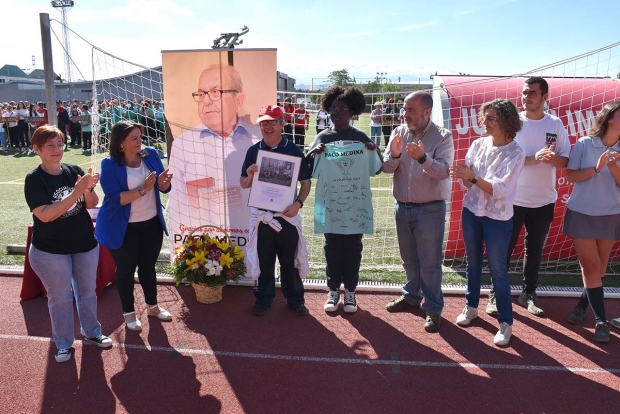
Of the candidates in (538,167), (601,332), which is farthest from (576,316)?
(538,167)

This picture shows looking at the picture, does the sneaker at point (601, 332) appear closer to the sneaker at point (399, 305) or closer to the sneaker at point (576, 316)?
the sneaker at point (576, 316)

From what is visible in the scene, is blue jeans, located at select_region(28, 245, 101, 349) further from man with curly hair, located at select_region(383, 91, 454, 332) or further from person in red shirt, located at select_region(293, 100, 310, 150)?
person in red shirt, located at select_region(293, 100, 310, 150)

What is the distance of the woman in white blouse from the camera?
3.50 m

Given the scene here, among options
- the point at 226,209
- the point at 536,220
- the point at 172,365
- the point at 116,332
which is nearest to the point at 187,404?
the point at 172,365

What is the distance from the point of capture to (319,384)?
10.7ft

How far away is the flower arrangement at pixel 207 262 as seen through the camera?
4523mm

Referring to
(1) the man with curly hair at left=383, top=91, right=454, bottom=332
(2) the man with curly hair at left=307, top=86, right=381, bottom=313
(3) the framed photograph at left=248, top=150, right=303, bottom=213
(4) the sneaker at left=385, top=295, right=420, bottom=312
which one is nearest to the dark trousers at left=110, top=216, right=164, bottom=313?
(3) the framed photograph at left=248, top=150, right=303, bottom=213

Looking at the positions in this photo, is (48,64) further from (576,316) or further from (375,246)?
(576,316)

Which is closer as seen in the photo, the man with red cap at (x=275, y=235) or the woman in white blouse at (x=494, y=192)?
the woman in white blouse at (x=494, y=192)

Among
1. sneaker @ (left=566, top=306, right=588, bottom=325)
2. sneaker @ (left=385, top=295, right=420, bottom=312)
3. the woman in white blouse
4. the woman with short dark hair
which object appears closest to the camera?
the woman with short dark hair

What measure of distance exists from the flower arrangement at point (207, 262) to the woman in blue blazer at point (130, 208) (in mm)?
429

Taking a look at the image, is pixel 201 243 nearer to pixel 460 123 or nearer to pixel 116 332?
pixel 116 332

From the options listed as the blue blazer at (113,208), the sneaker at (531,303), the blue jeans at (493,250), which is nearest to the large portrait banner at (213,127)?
the blue blazer at (113,208)

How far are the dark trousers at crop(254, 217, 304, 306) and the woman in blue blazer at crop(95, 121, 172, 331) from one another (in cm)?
92
